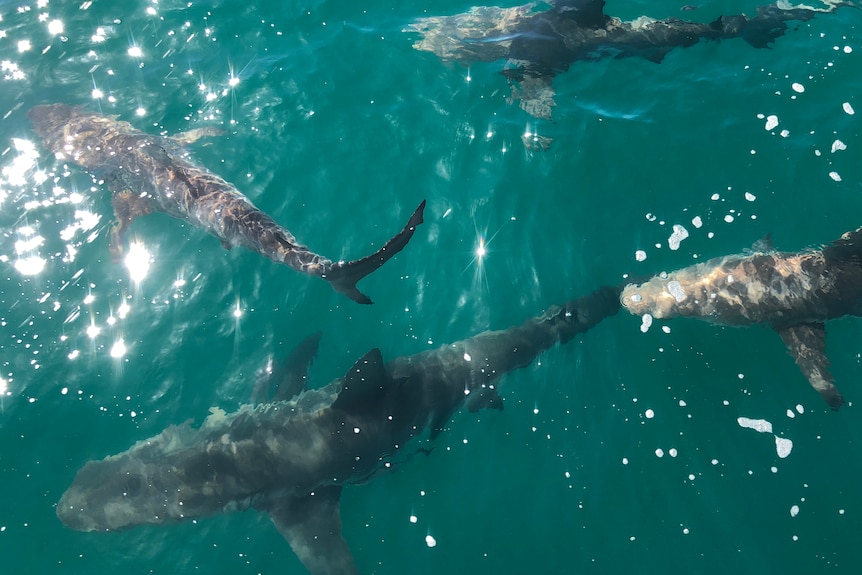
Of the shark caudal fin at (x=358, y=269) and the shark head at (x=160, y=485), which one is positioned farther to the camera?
the shark head at (x=160, y=485)

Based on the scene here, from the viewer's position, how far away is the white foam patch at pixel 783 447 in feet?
31.1

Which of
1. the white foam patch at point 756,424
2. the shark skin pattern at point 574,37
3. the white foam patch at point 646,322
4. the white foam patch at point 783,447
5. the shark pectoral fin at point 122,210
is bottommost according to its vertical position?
the white foam patch at point 783,447

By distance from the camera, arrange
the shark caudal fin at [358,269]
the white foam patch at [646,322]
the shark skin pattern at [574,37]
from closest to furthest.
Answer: the shark caudal fin at [358,269] < the white foam patch at [646,322] < the shark skin pattern at [574,37]

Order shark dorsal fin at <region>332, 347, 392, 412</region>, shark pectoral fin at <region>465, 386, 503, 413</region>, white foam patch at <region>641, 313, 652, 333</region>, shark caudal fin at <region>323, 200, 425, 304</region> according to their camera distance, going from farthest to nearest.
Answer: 1. white foam patch at <region>641, 313, 652, 333</region>
2. shark pectoral fin at <region>465, 386, 503, 413</region>
3. shark dorsal fin at <region>332, 347, 392, 412</region>
4. shark caudal fin at <region>323, 200, 425, 304</region>

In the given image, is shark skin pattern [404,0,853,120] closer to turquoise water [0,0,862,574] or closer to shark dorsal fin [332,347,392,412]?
turquoise water [0,0,862,574]

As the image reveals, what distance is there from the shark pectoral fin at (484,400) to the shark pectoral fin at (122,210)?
7.10 meters

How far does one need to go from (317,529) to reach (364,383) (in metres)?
2.37

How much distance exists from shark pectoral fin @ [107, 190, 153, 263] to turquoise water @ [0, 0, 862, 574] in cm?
23

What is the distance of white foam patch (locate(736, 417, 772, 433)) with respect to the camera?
9.64 meters

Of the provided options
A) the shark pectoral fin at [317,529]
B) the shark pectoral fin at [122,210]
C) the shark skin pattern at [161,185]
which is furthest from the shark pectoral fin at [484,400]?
the shark pectoral fin at [122,210]

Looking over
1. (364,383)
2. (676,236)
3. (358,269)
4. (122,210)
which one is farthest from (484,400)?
(122,210)

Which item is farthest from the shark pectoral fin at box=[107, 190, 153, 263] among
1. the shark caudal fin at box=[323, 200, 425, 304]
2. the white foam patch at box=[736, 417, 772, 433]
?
the white foam patch at box=[736, 417, 772, 433]

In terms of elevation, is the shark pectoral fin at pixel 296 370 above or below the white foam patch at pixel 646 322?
above

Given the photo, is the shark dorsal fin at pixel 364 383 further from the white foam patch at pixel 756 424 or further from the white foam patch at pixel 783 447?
the white foam patch at pixel 783 447
